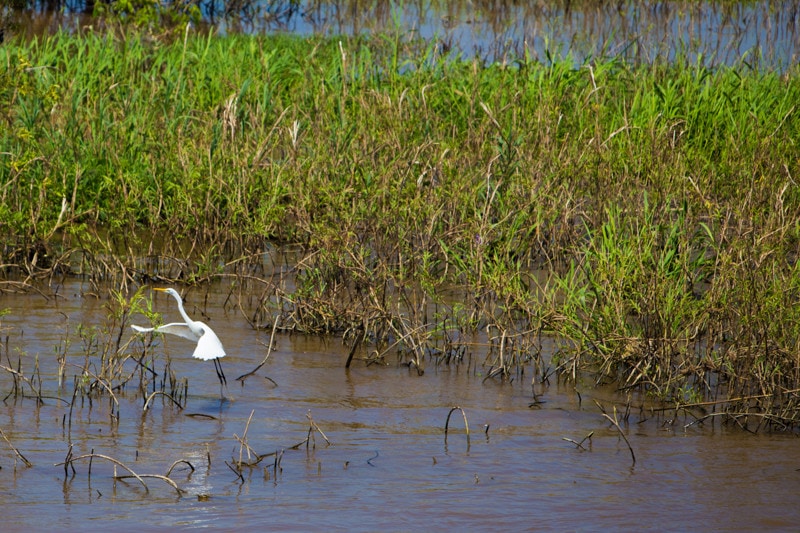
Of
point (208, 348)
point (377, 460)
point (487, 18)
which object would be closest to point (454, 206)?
point (208, 348)

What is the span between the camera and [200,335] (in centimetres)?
459

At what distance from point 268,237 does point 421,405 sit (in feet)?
9.01

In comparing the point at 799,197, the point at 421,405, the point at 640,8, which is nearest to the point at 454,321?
the point at 421,405

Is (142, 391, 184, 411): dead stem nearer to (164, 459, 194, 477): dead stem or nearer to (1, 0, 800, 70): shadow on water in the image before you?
(164, 459, 194, 477): dead stem

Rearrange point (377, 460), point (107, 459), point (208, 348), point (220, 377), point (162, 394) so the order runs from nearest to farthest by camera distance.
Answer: point (107, 459) < point (377, 460) < point (208, 348) < point (162, 394) < point (220, 377)

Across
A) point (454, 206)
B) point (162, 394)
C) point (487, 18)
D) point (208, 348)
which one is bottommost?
point (162, 394)

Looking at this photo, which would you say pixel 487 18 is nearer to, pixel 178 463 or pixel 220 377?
pixel 220 377

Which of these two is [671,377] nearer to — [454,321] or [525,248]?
[454,321]

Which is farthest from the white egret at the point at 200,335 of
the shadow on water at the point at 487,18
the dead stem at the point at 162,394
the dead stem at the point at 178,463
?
the shadow on water at the point at 487,18

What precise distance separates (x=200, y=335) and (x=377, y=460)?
38.4 inches

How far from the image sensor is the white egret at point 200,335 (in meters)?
4.39

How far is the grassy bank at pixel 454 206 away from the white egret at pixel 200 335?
916 mm

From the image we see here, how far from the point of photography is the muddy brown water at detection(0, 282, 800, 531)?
3.59m

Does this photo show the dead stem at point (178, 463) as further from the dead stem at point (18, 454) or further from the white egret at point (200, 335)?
the white egret at point (200, 335)
